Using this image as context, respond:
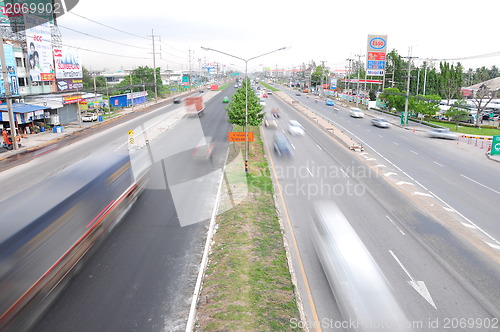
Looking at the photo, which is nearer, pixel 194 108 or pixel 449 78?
pixel 194 108

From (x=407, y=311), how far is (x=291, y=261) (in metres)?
4.77

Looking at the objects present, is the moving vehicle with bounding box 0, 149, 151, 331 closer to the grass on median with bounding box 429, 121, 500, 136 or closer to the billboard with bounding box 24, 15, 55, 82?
the billboard with bounding box 24, 15, 55, 82

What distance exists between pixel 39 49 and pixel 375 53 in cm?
6072

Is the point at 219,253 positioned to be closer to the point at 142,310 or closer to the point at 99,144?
the point at 142,310

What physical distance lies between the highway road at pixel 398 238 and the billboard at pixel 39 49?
35868 mm

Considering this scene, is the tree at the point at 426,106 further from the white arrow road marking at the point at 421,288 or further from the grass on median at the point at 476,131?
the white arrow road marking at the point at 421,288

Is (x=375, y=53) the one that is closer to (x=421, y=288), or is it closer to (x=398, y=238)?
(x=398, y=238)

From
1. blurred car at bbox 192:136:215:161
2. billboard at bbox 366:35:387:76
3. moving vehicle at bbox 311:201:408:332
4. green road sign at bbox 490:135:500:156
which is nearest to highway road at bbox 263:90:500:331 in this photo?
moving vehicle at bbox 311:201:408:332

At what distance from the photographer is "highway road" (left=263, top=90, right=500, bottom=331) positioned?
39.9 feet

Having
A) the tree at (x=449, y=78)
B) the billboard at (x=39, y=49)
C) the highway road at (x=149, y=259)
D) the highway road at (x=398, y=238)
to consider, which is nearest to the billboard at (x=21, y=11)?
the billboard at (x=39, y=49)

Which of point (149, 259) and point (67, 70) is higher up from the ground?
point (67, 70)

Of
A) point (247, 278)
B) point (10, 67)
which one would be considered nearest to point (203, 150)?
point (247, 278)

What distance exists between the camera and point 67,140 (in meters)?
41.0

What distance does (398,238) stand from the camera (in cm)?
1723
